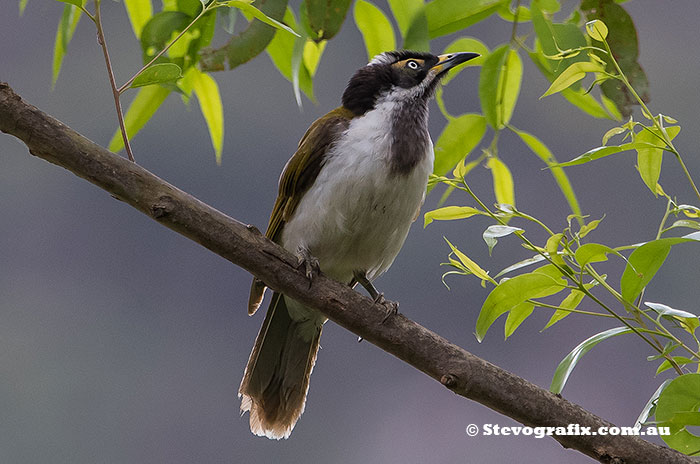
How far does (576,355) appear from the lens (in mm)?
1360

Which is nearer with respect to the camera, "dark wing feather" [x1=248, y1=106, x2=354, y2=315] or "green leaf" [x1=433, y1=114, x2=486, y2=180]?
"green leaf" [x1=433, y1=114, x2=486, y2=180]

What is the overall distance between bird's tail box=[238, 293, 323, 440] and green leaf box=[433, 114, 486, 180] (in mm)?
851

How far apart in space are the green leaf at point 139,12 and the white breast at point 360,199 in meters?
0.63

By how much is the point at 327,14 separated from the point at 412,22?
0.17 m

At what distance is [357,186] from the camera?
213cm

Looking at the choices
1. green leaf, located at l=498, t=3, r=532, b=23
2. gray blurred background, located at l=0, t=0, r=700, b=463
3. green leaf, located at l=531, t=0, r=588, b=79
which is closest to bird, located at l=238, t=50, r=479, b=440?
green leaf, located at l=498, t=3, r=532, b=23

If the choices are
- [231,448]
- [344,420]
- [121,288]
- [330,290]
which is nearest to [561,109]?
[344,420]

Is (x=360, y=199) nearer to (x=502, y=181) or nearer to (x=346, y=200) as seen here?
(x=346, y=200)

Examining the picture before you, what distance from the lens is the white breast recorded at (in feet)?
7.00

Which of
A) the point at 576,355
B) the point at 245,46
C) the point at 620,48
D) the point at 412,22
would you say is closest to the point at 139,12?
the point at 245,46

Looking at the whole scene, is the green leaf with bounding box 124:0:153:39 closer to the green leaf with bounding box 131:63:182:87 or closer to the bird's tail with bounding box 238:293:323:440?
the green leaf with bounding box 131:63:182:87

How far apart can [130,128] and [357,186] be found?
63 centimetres

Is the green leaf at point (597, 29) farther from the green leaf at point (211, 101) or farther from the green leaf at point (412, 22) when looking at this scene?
the green leaf at point (211, 101)

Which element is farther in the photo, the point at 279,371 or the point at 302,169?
the point at 279,371
